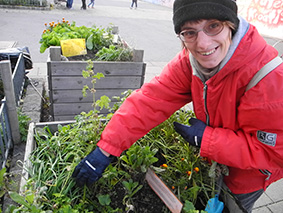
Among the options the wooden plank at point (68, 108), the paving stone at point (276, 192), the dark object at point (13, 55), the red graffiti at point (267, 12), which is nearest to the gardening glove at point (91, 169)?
the wooden plank at point (68, 108)

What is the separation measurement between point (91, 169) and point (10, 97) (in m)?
1.68

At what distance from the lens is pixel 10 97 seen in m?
2.53

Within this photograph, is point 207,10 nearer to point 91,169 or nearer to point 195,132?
point 195,132

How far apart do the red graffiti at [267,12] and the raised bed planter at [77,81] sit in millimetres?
13133

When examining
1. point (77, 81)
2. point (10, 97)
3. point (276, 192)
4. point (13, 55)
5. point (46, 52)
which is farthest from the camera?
point (46, 52)

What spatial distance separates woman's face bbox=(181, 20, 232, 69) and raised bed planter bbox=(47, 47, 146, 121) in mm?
1869

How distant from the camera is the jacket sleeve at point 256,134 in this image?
1.16 m

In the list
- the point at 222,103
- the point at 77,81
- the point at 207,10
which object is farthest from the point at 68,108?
the point at 207,10

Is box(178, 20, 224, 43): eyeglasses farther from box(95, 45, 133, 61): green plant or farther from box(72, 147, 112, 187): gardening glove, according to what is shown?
box(95, 45, 133, 61): green plant

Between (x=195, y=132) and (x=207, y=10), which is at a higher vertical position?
(x=207, y=10)

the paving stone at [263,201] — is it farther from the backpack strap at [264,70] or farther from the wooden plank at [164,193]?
the backpack strap at [264,70]

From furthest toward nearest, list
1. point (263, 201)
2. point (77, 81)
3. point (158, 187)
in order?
1. point (77, 81)
2. point (263, 201)
3. point (158, 187)

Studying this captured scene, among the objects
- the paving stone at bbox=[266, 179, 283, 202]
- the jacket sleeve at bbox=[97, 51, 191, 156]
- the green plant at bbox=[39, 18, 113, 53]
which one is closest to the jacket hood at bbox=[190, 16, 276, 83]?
the jacket sleeve at bbox=[97, 51, 191, 156]

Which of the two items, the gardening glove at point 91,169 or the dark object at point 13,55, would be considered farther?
the dark object at point 13,55
